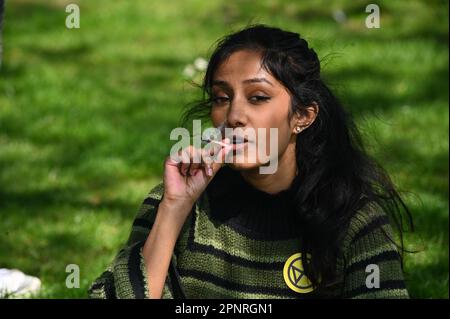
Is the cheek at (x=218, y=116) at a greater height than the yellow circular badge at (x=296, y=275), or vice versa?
the cheek at (x=218, y=116)

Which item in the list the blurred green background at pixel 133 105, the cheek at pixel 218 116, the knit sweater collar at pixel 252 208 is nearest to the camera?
the cheek at pixel 218 116

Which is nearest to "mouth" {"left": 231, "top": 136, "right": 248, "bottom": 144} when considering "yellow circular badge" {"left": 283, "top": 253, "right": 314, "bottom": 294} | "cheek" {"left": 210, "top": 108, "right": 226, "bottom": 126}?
"cheek" {"left": 210, "top": 108, "right": 226, "bottom": 126}

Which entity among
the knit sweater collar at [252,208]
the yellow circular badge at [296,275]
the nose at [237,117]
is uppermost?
the nose at [237,117]

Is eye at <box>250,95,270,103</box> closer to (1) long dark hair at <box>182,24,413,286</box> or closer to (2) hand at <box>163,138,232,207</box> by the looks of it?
(1) long dark hair at <box>182,24,413,286</box>

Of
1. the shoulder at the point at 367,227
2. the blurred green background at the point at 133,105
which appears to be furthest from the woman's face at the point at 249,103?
the blurred green background at the point at 133,105

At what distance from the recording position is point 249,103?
10.4 feet

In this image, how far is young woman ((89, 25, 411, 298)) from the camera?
3.13 m

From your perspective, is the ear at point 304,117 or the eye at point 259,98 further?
the ear at point 304,117

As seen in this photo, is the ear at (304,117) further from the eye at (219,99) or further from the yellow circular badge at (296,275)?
the yellow circular badge at (296,275)

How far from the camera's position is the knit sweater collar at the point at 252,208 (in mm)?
3309

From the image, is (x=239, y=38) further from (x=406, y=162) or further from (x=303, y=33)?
(x=303, y=33)

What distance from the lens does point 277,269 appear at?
10.7ft

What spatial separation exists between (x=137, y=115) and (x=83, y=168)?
851 millimetres

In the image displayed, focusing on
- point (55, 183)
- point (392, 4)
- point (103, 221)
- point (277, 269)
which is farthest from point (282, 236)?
point (392, 4)
